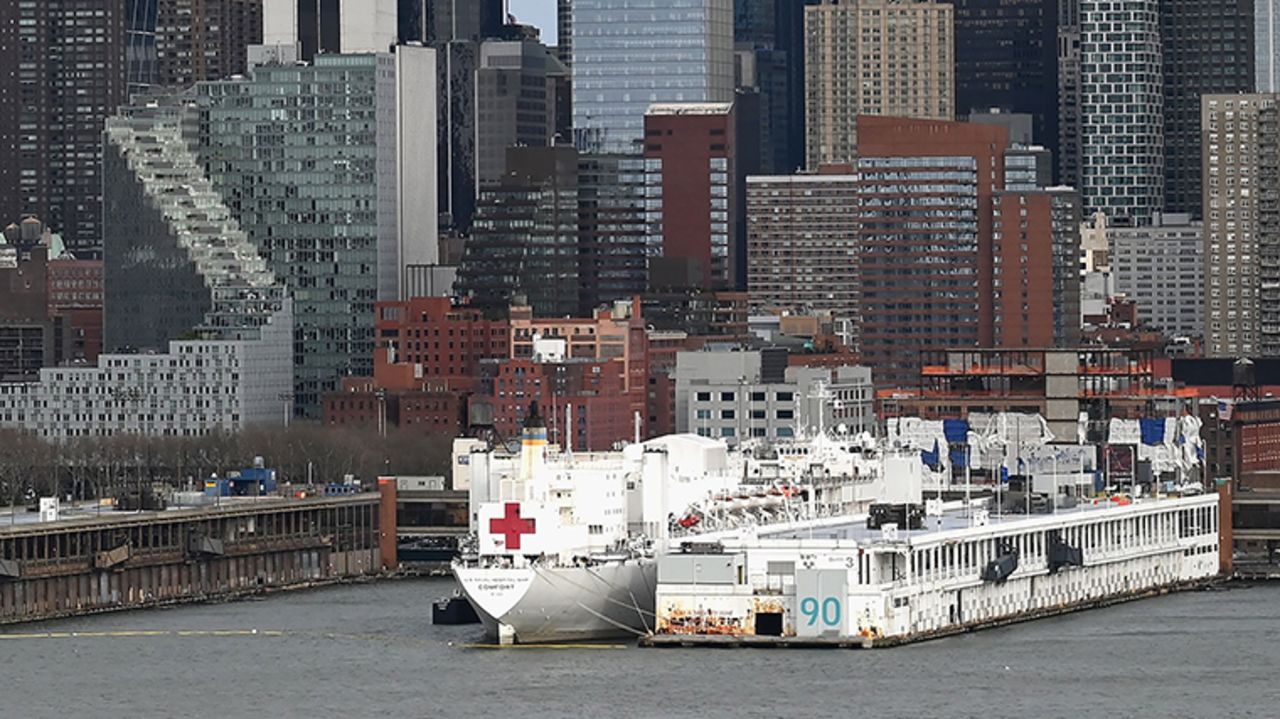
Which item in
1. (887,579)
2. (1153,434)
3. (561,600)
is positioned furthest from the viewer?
(1153,434)

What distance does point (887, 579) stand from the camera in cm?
13325

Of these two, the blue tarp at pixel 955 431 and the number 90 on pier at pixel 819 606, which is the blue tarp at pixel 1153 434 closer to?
the blue tarp at pixel 955 431

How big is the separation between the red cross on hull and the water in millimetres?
3797

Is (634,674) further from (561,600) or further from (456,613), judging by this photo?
(456,613)

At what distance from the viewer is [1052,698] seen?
12194 cm

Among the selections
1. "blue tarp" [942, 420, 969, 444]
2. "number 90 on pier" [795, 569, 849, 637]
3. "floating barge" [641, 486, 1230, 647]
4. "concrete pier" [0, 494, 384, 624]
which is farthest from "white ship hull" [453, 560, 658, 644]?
"blue tarp" [942, 420, 969, 444]

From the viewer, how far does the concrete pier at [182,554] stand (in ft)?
510

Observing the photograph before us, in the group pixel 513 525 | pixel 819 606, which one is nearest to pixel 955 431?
pixel 513 525

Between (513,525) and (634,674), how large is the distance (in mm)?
10065

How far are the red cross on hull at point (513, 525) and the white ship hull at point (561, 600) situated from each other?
4.27 ft

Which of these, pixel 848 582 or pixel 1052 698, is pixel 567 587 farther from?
pixel 1052 698

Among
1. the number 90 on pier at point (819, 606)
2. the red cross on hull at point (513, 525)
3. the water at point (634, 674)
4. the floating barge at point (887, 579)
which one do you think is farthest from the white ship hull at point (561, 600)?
the number 90 on pier at point (819, 606)

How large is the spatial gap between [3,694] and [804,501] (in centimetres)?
4217

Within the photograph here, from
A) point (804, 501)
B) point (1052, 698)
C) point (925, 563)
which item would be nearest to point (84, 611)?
point (804, 501)
